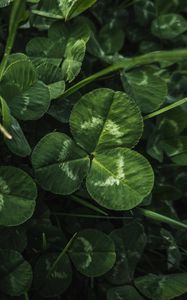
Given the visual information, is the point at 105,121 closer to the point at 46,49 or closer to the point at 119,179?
the point at 119,179

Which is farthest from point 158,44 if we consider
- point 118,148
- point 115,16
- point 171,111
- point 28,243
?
point 28,243

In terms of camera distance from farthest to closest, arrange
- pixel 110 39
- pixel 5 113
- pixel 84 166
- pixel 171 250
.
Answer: pixel 110 39, pixel 171 250, pixel 84 166, pixel 5 113

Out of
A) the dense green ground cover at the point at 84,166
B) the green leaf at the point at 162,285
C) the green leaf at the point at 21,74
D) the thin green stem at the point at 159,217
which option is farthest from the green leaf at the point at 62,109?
the green leaf at the point at 162,285

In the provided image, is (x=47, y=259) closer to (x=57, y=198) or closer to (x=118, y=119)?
(x=57, y=198)

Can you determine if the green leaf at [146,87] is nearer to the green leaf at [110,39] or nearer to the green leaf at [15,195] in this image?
the green leaf at [110,39]

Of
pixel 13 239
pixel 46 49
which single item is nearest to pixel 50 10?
pixel 46 49

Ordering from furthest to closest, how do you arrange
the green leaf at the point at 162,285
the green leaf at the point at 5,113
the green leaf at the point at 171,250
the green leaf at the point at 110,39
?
the green leaf at the point at 110,39 < the green leaf at the point at 171,250 < the green leaf at the point at 162,285 < the green leaf at the point at 5,113

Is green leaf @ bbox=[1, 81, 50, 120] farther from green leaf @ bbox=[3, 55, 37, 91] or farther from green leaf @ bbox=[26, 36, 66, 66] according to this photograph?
green leaf @ bbox=[26, 36, 66, 66]
